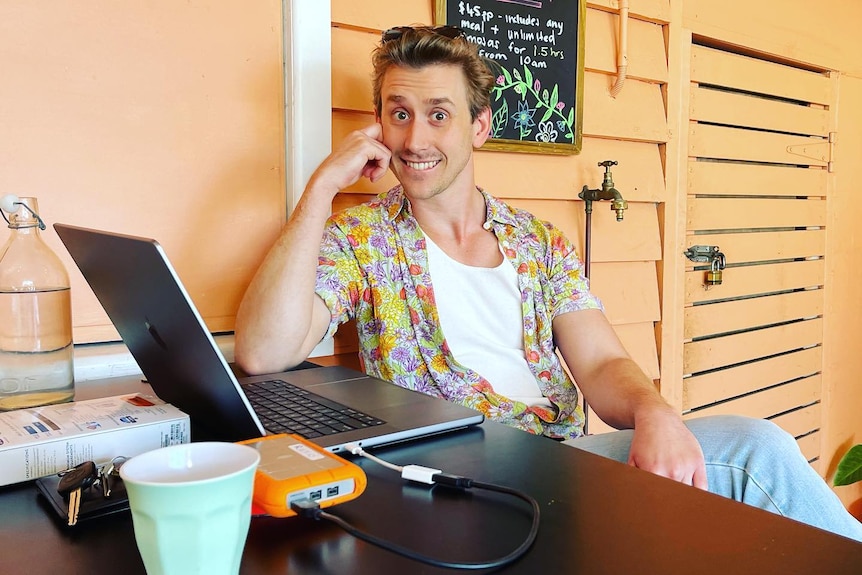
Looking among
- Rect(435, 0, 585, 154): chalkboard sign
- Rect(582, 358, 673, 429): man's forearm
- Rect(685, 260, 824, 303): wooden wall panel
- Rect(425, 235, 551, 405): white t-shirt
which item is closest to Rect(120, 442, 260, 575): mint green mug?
Rect(582, 358, 673, 429): man's forearm

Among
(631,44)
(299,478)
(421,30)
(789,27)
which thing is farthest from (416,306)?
(789,27)

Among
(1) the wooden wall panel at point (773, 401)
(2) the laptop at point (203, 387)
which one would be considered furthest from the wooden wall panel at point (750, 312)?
(2) the laptop at point (203, 387)

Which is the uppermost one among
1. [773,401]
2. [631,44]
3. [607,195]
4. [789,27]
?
[789,27]

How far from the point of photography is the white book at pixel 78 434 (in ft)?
2.44

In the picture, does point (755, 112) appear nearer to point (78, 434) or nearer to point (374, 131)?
point (374, 131)

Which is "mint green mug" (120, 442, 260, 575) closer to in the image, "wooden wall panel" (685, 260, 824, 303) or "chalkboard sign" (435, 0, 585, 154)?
"chalkboard sign" (435, 0, 585, 154)

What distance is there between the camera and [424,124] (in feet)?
5.18

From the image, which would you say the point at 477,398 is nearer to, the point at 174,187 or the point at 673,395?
the point at 174,187

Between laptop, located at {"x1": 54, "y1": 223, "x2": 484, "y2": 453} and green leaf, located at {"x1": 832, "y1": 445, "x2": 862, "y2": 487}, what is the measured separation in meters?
2.79

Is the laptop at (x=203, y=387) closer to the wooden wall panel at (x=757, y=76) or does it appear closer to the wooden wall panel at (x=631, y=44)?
the wooden wall panel at (x=631, y=44)

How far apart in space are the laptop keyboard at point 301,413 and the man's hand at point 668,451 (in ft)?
1.45

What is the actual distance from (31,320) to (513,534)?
0.85m

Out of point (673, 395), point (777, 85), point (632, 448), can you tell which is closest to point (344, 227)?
point (632, 448)

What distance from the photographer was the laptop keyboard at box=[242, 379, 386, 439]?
35.7 inches
